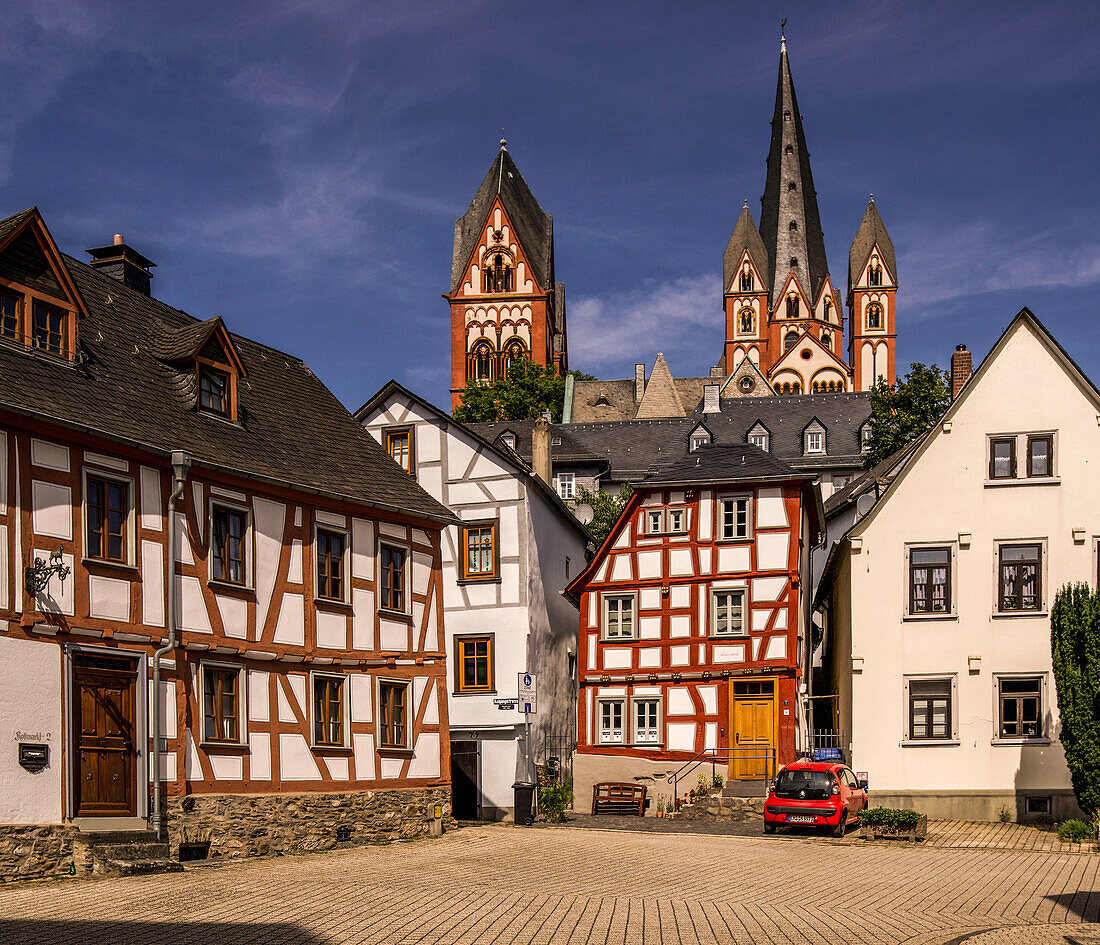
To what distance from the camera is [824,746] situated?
3388 centimetres

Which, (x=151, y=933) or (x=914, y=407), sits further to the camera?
(x=914, y=407)

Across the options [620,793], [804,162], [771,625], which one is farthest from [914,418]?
[804,162]

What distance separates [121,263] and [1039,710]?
71.5ft

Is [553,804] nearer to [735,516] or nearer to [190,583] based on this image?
[735,516]

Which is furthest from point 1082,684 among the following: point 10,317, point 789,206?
point 789,206

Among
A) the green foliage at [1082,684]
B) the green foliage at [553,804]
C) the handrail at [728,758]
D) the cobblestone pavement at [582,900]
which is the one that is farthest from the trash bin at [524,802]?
the green foliage at [1082,684]

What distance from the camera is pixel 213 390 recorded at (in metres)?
25.0

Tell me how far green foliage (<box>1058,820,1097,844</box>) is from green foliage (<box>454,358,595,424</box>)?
69.5 metres

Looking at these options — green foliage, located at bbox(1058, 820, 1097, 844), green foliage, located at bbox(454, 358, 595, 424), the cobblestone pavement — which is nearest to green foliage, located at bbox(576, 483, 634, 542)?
green foliage, located at bbox(1058, 820, 1097, 844)

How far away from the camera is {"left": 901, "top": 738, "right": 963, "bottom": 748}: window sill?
30.1 meters

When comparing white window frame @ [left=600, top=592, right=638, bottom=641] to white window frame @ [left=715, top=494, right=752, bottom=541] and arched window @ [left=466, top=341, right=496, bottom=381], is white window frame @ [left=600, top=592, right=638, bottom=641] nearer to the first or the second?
white window frame @ [left=715, top=494, right=752, bottom=541]

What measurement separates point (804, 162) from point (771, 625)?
410ft

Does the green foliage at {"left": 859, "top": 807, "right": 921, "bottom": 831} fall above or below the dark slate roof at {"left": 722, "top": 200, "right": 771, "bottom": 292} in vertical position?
below

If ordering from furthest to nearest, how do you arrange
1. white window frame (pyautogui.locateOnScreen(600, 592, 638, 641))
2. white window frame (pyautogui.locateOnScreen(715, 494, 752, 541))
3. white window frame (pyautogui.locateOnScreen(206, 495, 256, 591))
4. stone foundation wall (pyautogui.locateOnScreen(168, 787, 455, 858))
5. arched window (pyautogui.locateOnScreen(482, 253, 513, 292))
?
1. arched window (pyautogui.locateOnScreen(482, 253, 513, 292))
2. white window frame (pyautogui.locateOnScreen(600, 592, 638, 641))
3. white window frame (pyautogui.locateOnScreen(715, 494, 752, 541))
4. white window frame (pyautogui.locateOnScreen(206, 495, 256, 591))
5. stone foundation wall (pyautogui.locateOnScreen(168, 787, 455, 858))
